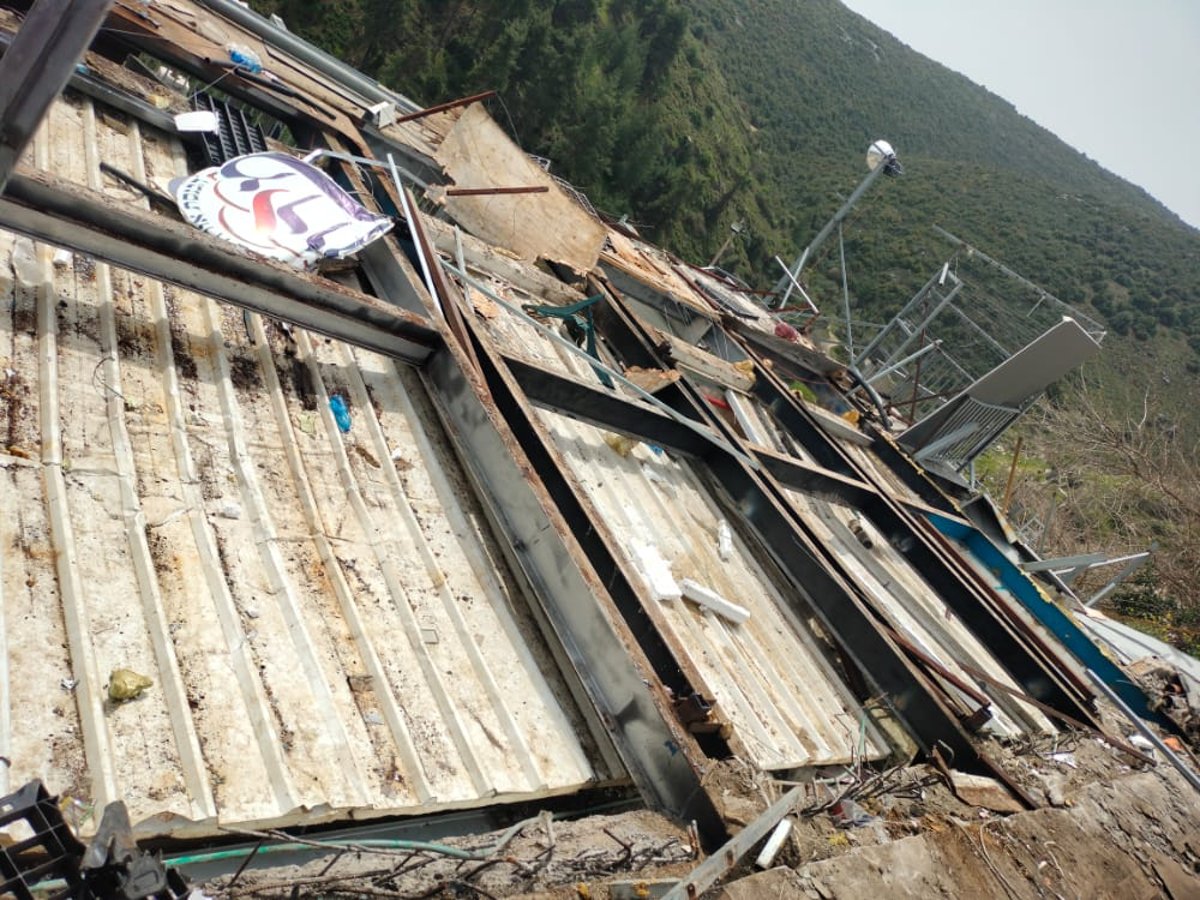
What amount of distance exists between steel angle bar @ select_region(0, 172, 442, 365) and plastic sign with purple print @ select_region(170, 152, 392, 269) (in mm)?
419

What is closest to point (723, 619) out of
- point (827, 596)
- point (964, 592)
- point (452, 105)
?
point (827, 596)

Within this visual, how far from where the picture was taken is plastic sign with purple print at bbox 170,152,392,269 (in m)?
3.91

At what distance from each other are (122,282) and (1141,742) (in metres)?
7.39

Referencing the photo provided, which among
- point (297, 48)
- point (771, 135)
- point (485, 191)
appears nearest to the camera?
point (485, 191)

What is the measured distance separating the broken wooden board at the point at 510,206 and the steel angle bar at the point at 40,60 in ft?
19.7

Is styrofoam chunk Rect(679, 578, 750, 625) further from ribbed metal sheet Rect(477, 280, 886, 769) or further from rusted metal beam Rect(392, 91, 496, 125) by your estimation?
rusted metal beam Rect(392, 91, 496, 125)

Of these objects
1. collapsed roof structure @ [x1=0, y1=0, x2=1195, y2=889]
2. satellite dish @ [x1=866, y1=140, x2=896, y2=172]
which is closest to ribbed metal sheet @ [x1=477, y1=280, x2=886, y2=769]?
collapsed roof structure @ [x1=0, y1=0, x2=1195, y2=889]

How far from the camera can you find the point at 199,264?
10.9ft

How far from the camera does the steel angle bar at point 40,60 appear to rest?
3.70 ft

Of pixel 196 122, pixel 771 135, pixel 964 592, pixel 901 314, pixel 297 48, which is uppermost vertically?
pixel 771 135

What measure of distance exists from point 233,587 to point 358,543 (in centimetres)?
58

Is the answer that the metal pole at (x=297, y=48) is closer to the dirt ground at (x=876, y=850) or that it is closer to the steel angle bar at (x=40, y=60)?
the steel angle bar at (x=40, y=60)

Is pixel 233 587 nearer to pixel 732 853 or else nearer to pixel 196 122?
pixel 732 853

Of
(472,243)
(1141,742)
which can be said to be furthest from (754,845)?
(472,243)
